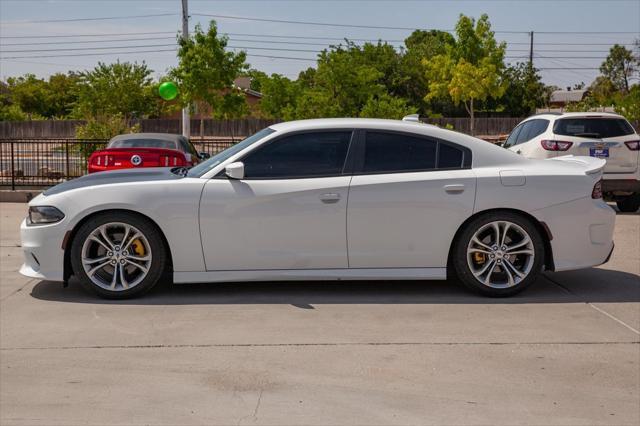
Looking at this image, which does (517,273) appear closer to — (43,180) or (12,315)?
(12,315)

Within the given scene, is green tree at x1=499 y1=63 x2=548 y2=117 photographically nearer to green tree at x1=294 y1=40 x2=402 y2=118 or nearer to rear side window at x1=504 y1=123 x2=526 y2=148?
green tree at x1=294 y1=40 x2=402 y2=118

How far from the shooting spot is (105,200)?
23.1ft

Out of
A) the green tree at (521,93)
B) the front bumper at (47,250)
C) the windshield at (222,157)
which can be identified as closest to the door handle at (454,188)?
the windshield at (222,157)

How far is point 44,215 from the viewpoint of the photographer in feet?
23.5

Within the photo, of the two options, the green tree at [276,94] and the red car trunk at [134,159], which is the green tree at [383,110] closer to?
the red car trunk at [134,159]

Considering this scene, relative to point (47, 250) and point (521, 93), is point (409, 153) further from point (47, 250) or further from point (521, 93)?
point (521, 93)

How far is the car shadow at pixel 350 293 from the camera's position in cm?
714

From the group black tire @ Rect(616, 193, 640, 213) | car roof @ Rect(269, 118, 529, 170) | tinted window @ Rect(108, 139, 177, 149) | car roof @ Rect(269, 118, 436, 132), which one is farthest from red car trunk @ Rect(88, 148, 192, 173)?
black tire @ Rect(616, 193, 640, 213)

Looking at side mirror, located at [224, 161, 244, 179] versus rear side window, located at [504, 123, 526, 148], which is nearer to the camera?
side mirror, located at [224, 161, 244, 179]

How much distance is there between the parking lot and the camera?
461 cm

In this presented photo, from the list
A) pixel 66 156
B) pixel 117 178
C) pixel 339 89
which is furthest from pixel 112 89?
pixel 117 178

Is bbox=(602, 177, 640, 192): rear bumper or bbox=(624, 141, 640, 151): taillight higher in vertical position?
bbox=(624, 141, 640, 151): taillight

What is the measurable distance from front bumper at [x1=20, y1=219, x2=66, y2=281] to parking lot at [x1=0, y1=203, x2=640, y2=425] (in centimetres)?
25

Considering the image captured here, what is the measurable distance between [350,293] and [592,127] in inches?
294
